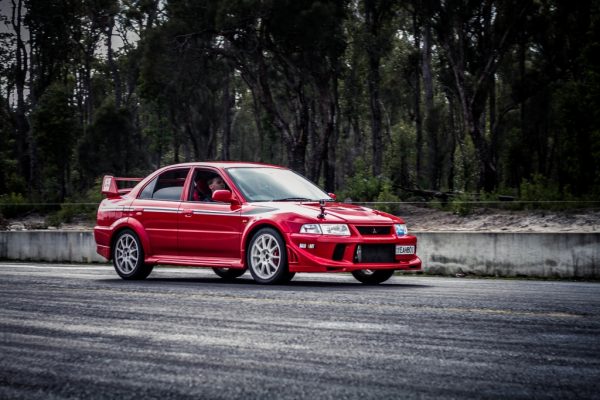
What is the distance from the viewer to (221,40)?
39688 millimetres

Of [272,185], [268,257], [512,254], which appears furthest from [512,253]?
[268,257]

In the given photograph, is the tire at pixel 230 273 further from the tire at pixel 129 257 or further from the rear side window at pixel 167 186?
the rear side window at pixel 167 186

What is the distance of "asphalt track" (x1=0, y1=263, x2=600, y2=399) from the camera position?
4.46 metres

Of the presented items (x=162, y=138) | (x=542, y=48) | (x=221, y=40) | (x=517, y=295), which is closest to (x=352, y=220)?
(x=517, y=295)

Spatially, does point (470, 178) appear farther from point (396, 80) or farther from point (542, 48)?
point (396, 80)

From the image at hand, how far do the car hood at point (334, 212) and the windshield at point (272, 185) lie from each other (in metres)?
0.37

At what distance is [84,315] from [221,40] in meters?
33.2

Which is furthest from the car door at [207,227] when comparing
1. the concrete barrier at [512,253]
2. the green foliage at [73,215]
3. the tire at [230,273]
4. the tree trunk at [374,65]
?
the tree trunk at [374,65]

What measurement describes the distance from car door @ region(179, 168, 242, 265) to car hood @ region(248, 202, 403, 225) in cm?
48

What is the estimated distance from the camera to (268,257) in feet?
36.3

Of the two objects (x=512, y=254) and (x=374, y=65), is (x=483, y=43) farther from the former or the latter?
(x=512, y=254)

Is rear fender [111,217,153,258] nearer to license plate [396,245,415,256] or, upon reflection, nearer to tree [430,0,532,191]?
license plate [396,245,415,256]

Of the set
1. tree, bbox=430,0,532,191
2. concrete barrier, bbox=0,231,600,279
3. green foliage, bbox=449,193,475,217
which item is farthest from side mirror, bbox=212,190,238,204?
tree, bbox=430,0,532,191

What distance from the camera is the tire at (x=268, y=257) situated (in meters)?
10.9
